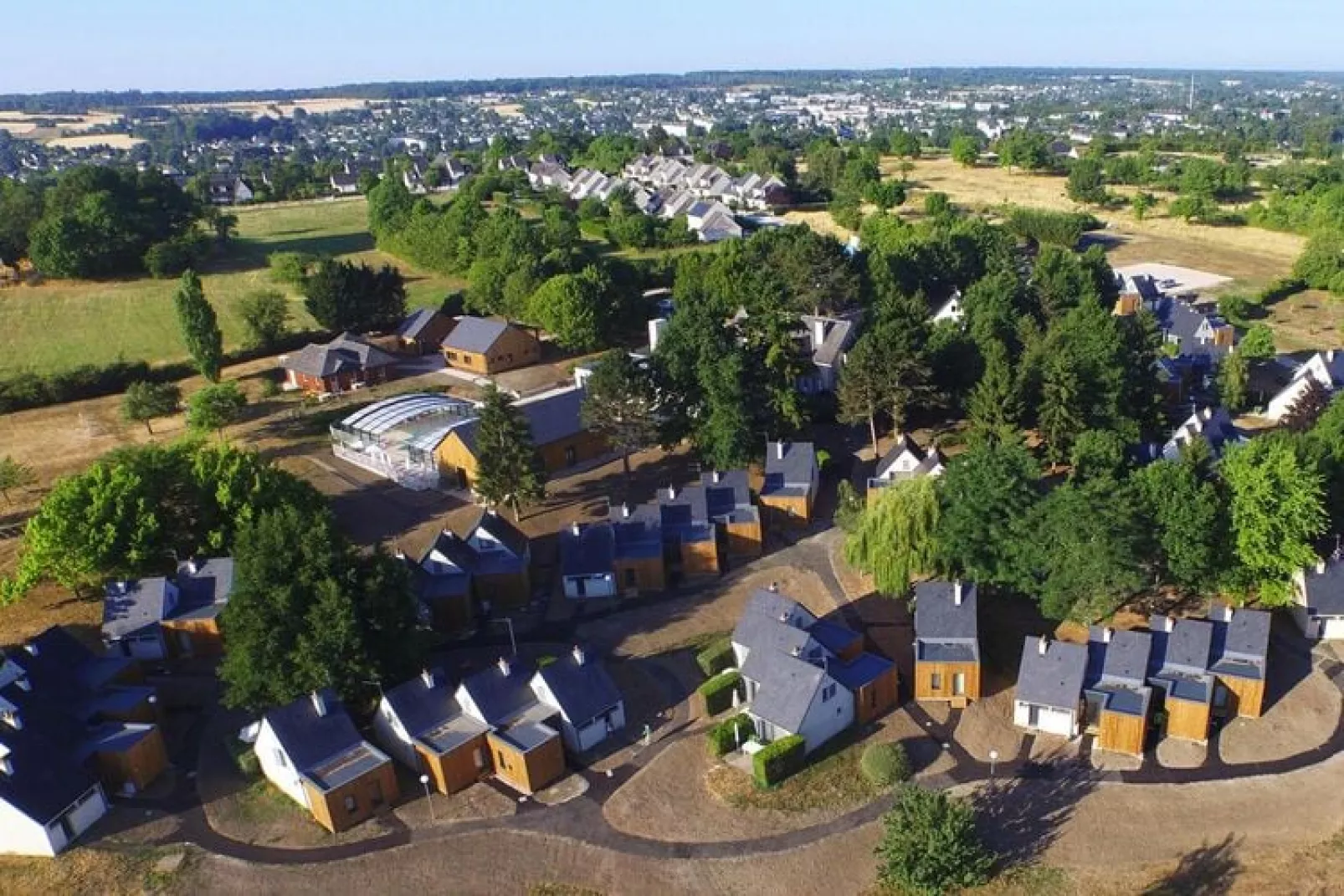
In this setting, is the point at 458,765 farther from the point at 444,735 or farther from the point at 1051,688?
the point at 1051,688

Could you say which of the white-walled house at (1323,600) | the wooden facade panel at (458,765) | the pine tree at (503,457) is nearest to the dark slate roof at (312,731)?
the wooden facade panel at (458,765)

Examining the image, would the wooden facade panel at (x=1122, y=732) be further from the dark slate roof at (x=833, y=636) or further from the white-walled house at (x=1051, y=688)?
the dark slate roof at (x=833, y=636)

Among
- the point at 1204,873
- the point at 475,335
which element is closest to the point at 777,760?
the point at 1204,873

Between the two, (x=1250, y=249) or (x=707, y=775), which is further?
(x=1250, y=249)

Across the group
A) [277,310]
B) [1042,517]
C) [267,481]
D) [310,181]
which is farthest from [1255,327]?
[310,181]

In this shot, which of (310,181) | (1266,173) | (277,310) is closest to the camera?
(277,310)

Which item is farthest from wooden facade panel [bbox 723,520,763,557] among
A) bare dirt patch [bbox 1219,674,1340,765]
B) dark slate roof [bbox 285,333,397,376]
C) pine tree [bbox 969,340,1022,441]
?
dark slate roof [bbox 285,333,397,376]

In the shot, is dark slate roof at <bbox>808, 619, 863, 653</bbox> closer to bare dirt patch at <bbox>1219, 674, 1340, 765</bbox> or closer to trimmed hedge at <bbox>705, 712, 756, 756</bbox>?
trimmed hedge at <bbox>705, 712, 756, 756</bbox>

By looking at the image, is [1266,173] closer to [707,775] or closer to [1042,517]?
[1042,517]
